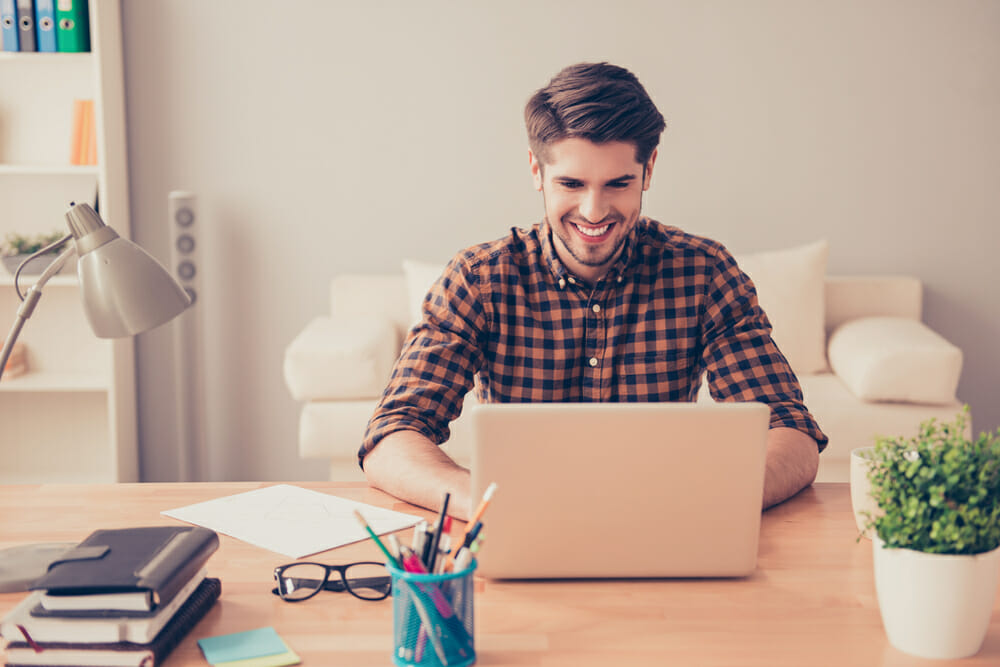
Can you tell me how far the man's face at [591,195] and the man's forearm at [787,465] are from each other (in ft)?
1.36

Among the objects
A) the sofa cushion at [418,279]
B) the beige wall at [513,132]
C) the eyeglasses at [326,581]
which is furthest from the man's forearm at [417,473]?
the beige wall at [513,132]

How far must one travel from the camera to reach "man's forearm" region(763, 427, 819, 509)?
4.08ft

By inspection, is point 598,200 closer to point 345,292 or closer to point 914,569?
point 914,569

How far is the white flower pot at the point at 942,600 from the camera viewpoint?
0.82m

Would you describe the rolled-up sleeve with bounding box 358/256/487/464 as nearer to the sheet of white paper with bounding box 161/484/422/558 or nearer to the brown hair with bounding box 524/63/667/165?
the sheet of white paper with bounding box 161/484/422/558

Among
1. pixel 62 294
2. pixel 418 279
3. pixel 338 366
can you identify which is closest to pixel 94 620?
pixel 338 366

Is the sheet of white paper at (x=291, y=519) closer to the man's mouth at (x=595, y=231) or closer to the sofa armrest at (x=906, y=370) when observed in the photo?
the man's mouth at (x=595, y=231)

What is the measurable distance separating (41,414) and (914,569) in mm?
3181

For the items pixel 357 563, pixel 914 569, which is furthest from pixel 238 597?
pixel 914 569

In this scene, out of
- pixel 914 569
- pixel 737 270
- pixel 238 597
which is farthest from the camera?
pixel 737 270

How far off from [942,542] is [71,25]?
2989 millimetres

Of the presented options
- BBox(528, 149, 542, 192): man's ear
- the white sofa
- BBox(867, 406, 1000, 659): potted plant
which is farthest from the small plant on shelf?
the white sofa

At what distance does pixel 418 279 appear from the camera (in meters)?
2.99

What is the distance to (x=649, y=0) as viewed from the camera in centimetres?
316
